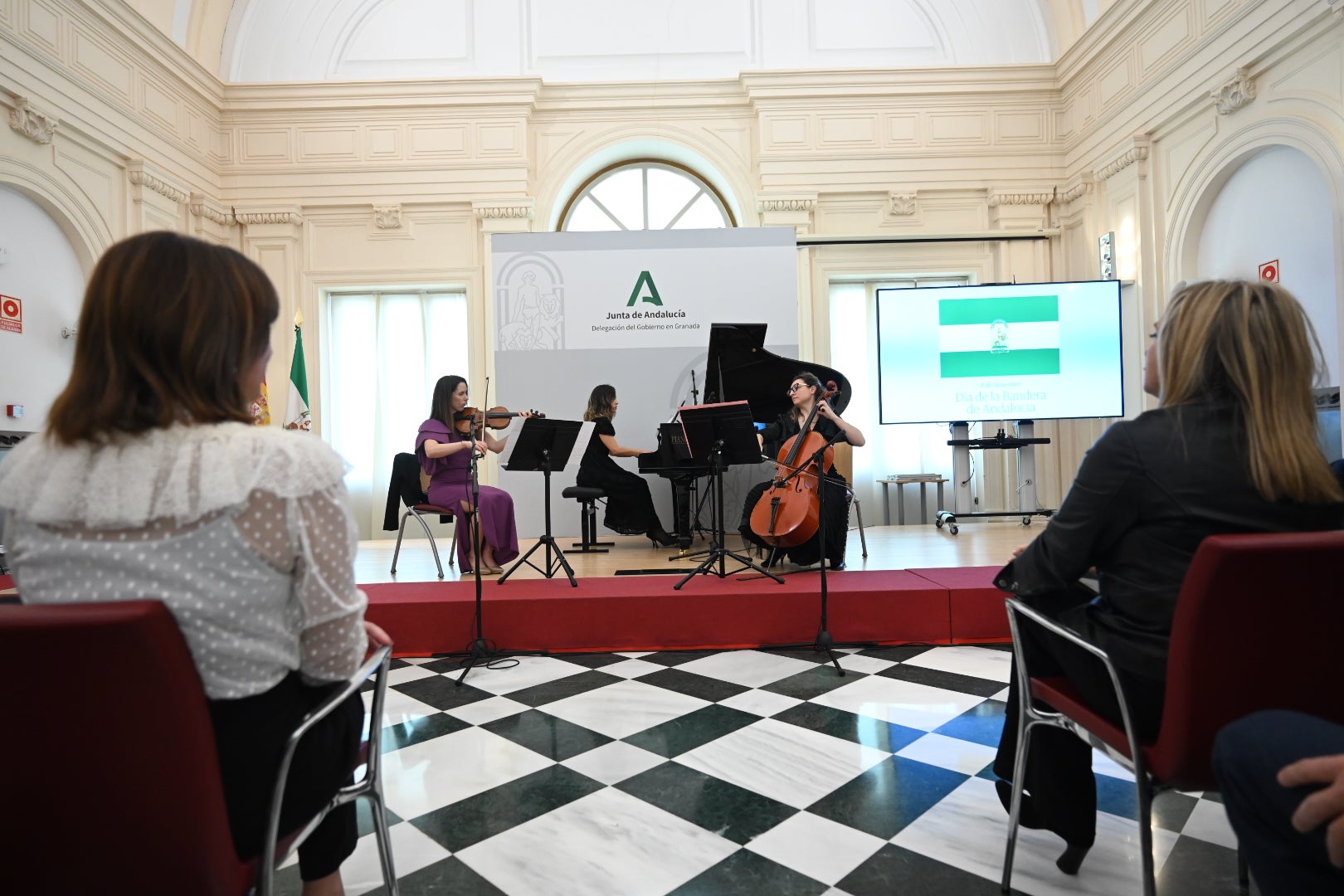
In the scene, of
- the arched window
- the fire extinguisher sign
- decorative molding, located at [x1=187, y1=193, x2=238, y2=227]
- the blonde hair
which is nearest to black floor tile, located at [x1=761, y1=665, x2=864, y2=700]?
the blonde hair

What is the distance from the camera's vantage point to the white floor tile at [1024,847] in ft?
5.05

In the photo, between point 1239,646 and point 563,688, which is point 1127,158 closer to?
point 563,688

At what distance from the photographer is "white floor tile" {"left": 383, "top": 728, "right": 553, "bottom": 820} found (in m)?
1.98

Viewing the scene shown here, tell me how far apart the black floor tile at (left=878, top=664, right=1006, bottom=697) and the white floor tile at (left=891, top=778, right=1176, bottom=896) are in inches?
32.9

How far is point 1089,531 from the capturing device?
1325 millimetres

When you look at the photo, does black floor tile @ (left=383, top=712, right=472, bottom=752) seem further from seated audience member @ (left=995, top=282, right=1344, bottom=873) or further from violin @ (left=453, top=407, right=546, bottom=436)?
seated audience member @ (left=995, top=282, right=1344, bottom=873)

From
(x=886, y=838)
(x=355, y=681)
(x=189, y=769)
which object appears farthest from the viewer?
(x=886, y=838)

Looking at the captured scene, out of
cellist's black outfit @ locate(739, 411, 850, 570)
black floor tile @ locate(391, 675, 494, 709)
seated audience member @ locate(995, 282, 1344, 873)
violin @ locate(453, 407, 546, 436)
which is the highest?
violin @ locate(453, 407, 546, 436)

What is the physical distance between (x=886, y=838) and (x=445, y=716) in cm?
→ 150

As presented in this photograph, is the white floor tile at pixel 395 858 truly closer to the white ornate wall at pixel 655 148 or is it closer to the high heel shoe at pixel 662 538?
the high heel shoe at pixel 662 538

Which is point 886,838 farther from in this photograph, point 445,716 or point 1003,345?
point 1003,345

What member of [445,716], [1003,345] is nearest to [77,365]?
[445,716]

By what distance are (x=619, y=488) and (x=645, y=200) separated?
3.67 m

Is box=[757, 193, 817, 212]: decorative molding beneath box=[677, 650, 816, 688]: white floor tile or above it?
above
